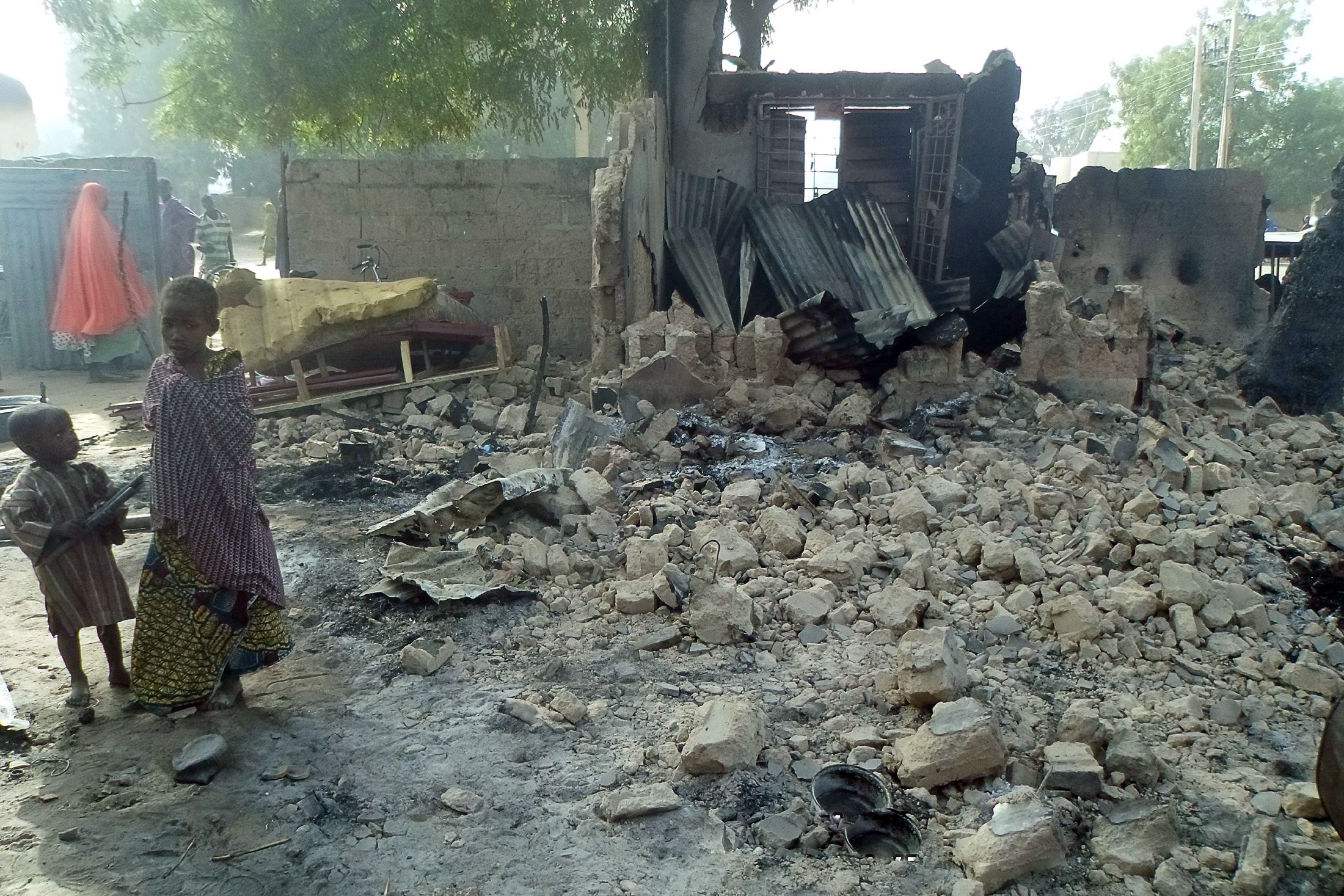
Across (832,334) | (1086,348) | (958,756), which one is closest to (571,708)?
(958,756)

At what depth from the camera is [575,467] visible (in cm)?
605

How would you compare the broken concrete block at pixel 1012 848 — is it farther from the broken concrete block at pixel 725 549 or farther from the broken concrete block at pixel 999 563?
the broken concrete block at pixel 725 549

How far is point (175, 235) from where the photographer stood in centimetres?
1105

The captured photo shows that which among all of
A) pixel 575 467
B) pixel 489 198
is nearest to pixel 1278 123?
pixel 489 198

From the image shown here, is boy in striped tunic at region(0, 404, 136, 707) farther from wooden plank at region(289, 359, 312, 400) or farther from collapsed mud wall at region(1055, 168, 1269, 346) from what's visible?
collapsed mud wall at region(1055, 168, 1269, 346)

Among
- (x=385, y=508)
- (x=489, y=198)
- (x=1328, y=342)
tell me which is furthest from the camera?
(x=489, y=198)

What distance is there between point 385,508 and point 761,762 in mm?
3225

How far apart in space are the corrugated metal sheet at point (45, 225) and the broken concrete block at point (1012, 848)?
33.7ft

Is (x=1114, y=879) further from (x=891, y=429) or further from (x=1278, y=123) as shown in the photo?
(x=1278, y=123)

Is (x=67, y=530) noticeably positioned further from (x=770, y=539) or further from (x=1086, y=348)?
(x=1086, y=348)

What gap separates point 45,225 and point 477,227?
15.7ft

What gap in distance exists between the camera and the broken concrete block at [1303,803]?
2.85m

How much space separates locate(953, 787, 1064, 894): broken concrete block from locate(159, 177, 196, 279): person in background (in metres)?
10.5

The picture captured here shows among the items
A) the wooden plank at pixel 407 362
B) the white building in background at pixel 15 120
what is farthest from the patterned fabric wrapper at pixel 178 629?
the white building in background at pixel 15 120
